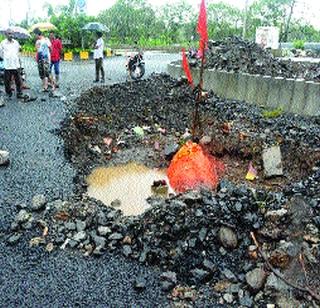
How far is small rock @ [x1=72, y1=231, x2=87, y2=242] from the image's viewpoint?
432cm

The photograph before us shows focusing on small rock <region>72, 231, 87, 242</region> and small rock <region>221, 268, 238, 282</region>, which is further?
small rock <region>72, 231, 87, 242</region>

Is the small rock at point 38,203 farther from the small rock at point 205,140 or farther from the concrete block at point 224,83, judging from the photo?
the concrete block at point 224,83

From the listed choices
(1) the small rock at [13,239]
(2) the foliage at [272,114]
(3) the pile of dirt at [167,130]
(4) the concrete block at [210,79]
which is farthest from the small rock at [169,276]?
(4) the concrete block at [210,79]

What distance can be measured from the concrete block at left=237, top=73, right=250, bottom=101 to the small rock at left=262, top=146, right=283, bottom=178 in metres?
3.12

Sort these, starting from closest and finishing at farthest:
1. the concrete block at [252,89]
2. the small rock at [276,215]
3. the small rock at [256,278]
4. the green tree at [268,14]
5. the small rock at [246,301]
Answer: the small rock at [246,301], the small rock at [256,278], the small rock at [276,215], the concrete block at [252,89], the green tree at [268,14]

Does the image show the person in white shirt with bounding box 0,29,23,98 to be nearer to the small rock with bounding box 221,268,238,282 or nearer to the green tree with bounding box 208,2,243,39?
the small rock with bounding box 221,268,238,282

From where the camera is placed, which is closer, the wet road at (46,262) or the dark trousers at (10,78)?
the wet road at (46,262)

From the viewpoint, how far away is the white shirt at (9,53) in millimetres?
8750

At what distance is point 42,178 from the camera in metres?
5.72

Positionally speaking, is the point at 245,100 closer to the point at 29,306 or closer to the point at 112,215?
the point at 112,215

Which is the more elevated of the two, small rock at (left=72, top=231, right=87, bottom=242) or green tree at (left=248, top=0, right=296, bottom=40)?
green tree at (left=248, top=0, right=296, bottom=40)

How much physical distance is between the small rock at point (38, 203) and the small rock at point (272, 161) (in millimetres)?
3768

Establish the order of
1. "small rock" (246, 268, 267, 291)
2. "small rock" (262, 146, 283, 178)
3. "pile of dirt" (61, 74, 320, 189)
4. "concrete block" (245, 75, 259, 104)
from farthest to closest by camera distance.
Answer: "concrete block" (245, 75, 259, 104), "pile of dirt" (61, 74, 320, 189), "small rock" (262, 146, 283, 178), "small rock" (246, 268, 267, 291)

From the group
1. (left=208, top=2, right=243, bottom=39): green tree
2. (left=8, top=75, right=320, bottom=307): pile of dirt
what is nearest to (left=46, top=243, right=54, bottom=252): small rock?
(left=8, top=75, right=320, bottom=307): pile of dirt
